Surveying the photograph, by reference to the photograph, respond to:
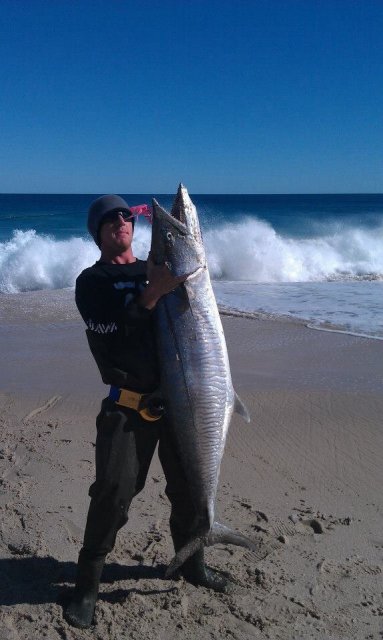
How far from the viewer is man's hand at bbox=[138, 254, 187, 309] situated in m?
2.78

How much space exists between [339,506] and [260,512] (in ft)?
1.87

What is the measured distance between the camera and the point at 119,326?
9.49ft

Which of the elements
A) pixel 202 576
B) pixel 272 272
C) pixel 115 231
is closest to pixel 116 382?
pixel 115 231

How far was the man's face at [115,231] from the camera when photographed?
120 inches

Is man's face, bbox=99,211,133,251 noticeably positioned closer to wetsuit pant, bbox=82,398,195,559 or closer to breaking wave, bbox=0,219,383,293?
wetsuit pant, bbox=82,398,195,559

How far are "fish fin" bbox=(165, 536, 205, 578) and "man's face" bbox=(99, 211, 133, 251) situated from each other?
4.93 feet

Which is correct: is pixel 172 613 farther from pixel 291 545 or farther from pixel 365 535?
pixel 365 535

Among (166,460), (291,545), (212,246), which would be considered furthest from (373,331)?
(212,246)

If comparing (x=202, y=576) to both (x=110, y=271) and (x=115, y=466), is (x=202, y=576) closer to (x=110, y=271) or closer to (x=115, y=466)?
(x=115, y=466)

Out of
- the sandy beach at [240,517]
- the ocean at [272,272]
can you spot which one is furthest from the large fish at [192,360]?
the ocean at [272,272]

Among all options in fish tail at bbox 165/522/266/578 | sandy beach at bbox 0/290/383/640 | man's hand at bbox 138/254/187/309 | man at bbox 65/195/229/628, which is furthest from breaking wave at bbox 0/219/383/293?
man's hand at bbox 138/254/187/309

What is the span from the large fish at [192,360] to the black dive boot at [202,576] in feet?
1.18

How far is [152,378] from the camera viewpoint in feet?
10.0

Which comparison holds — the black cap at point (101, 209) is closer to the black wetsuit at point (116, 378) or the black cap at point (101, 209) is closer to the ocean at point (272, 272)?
the black wetsuit at point (116, 378)
